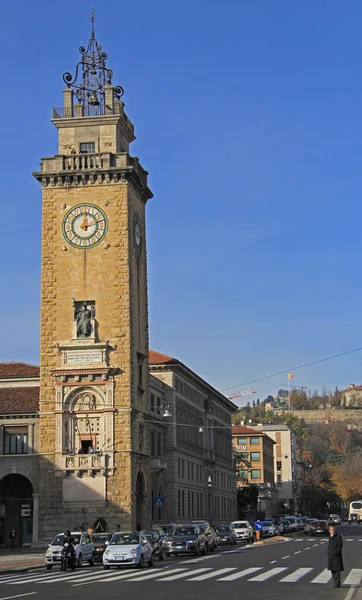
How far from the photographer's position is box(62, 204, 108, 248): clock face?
6644 cm

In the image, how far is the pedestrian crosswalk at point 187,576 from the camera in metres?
30.4

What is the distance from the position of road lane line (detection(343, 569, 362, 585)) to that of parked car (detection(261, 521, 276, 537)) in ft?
156

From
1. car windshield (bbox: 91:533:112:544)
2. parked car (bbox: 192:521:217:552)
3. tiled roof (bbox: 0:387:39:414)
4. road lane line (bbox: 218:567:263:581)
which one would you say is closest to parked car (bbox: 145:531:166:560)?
car windshield (bbox: 91:533:112:544)

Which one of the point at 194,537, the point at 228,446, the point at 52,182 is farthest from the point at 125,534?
the point at 228,446

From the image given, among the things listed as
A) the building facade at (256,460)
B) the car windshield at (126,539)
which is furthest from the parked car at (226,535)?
the building facade at (256,460)

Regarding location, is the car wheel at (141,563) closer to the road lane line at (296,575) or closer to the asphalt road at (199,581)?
the asphalt road at (199,581)

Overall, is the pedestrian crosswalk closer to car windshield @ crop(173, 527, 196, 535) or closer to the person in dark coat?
the person in dark coat

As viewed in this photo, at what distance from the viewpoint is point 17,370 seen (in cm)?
7506

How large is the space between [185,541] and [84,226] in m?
27.1

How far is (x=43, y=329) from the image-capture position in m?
65.5

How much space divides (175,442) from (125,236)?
85.1 feet

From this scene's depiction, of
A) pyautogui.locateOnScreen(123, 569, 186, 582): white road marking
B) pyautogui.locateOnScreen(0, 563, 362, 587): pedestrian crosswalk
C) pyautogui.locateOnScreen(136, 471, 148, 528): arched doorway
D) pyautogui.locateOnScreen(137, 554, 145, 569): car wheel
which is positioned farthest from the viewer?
pyautogui.locateOnScreen(136, 471, 148, 528): arched doorway

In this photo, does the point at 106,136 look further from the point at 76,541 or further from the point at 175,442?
the point at 76,541

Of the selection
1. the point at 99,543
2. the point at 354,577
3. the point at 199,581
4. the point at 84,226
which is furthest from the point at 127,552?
the point at 84,226
